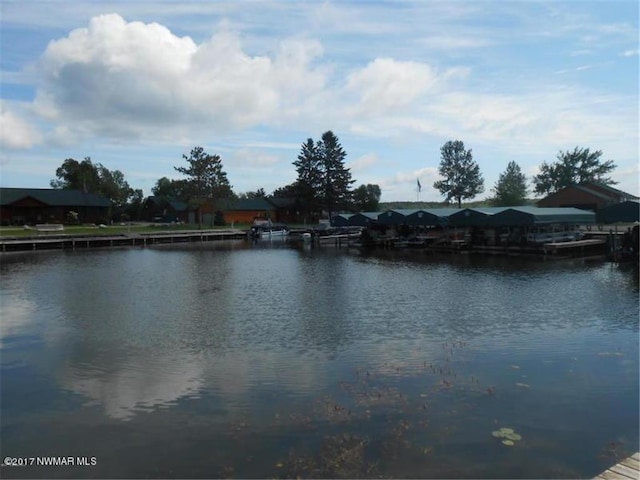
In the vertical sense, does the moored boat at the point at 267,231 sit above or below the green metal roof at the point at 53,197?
below

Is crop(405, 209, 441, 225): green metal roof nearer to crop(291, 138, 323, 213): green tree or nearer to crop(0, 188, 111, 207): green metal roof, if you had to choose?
crop(291, 138, 323, 213): green tree

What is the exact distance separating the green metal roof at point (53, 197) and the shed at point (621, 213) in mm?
68339

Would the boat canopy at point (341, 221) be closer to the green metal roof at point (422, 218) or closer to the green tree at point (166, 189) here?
the green metal roof at point (422, 218)

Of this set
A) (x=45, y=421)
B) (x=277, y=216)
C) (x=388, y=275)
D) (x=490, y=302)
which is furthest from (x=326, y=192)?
(x=45, y=421)

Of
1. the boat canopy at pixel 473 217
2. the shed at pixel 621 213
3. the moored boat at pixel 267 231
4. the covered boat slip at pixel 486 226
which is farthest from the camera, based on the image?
the moored boat at pixel 267 231

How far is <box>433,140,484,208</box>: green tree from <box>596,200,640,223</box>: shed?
57.6m

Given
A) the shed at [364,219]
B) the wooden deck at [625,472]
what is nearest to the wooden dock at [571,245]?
the shed at [364,219]

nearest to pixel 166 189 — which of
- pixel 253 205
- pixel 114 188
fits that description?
pixel 114 188

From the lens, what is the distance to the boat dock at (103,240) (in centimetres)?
4988

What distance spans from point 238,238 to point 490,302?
179 ft

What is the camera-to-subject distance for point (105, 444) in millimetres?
8047

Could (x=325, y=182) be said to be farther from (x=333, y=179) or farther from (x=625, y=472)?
(x=625, y=472)

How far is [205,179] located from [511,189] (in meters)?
50.8

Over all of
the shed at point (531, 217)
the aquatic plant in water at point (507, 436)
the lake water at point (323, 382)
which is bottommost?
the aquatic plant in water at point (507, 436)
